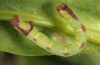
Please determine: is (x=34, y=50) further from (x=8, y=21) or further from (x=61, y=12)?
(x=61, y=12)

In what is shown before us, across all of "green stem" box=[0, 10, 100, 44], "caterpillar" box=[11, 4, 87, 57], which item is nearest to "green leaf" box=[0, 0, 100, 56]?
"green stem" box=[0, 10, 100, 44]

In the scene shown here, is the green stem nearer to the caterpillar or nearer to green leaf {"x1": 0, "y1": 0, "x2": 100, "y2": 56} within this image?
green leaf {"x1": 0, "y1": 0, "x2": 100, "y2": 56}

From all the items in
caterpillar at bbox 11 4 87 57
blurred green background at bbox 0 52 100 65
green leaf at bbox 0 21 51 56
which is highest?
caterpillar at bbox 11 4 87 57

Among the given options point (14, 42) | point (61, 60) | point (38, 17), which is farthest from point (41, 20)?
point (61, 60)

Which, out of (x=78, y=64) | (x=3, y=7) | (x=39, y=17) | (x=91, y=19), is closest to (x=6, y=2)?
(x=3, y=7)

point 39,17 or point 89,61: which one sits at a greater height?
point 39,17

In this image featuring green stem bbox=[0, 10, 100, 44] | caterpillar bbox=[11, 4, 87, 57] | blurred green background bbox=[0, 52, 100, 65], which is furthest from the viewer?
blurred green background bbox=[0, 52, 100, 65]

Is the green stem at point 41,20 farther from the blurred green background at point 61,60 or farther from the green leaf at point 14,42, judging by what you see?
the blurred green background at point 61,60

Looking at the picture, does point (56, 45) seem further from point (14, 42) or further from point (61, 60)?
point (61, 60)
